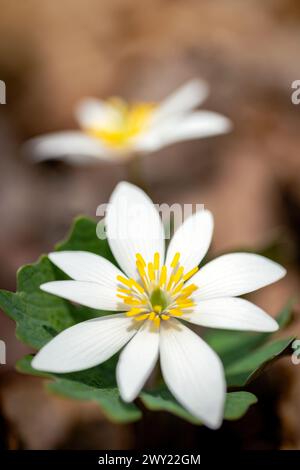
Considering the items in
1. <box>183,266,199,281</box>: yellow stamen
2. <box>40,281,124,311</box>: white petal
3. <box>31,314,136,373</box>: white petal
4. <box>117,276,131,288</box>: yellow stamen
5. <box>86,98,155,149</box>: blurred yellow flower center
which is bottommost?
<box>31,314,136,373</box>: white petal

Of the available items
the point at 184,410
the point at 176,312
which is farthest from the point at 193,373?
the point at 176,312

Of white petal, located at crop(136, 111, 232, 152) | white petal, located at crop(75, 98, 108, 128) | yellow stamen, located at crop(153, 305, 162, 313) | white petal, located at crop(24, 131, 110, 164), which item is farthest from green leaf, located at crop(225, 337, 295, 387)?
white petal, located at crop(75, 98, 108, 128)

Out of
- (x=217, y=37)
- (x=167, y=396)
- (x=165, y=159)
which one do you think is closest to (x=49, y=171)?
(x=165, y=159)

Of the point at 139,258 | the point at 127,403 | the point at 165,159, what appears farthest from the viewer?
the point at 165,159

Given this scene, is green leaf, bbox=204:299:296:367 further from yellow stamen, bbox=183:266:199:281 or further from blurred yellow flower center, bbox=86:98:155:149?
blurred yellow flower center, bbox=86:98:155:149

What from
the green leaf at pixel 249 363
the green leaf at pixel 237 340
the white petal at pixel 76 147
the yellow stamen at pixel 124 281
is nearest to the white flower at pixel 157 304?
the yellow stamen at pixel 124 281

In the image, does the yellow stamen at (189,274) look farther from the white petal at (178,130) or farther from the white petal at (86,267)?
the white petal at (178,130)

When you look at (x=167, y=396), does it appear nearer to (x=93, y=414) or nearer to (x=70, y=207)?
(x=93, y=414)
